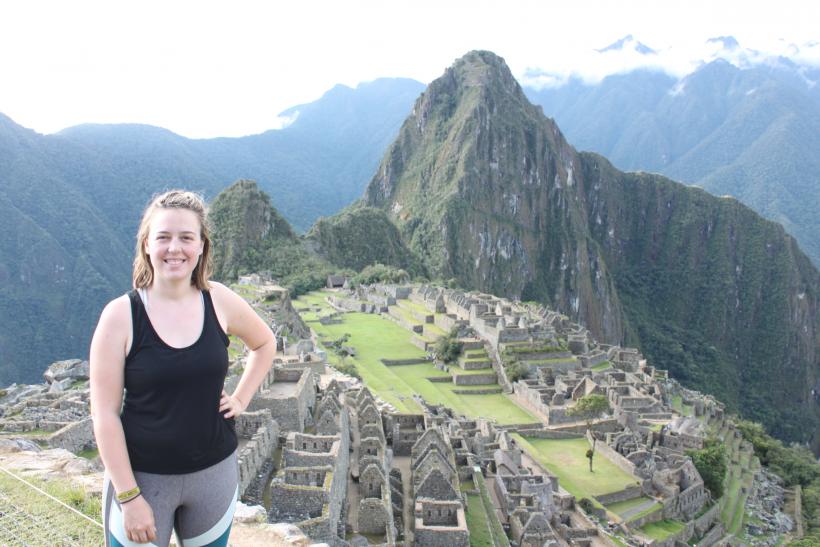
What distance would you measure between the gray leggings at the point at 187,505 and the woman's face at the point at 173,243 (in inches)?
49.7

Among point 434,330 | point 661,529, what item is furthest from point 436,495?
point 434,330

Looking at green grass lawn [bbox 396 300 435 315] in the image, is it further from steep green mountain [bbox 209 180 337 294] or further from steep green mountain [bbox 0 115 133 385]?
steep green mountain [bbox 0 115 133 385]

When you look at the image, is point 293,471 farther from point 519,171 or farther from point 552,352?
point 519,171

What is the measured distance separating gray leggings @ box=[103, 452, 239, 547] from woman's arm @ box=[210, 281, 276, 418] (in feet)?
1.22

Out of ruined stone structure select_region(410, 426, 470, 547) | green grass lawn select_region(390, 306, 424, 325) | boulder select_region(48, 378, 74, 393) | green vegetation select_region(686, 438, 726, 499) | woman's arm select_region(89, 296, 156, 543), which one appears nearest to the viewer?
woman's arm select_region(89, 296, 156, 543)

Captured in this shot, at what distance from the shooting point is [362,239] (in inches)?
3698

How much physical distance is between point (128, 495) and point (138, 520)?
0.19 m

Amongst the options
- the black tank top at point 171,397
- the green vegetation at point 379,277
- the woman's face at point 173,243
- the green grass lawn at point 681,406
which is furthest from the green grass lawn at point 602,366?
the woman's face at point 173,243

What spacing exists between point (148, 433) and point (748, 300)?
172269mm

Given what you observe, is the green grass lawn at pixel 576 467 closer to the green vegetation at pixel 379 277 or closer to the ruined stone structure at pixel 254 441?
the ruined stone structure at pixel 254 441

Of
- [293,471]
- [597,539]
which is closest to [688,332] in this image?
[597,539]

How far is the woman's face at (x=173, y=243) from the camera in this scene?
3.95 m

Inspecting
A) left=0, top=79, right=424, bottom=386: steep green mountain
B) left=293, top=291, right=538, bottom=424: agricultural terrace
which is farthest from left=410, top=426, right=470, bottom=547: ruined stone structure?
left=0, top=79, right=424, bottom=386: steep green mountain

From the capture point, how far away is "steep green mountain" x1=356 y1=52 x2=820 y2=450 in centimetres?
12256
